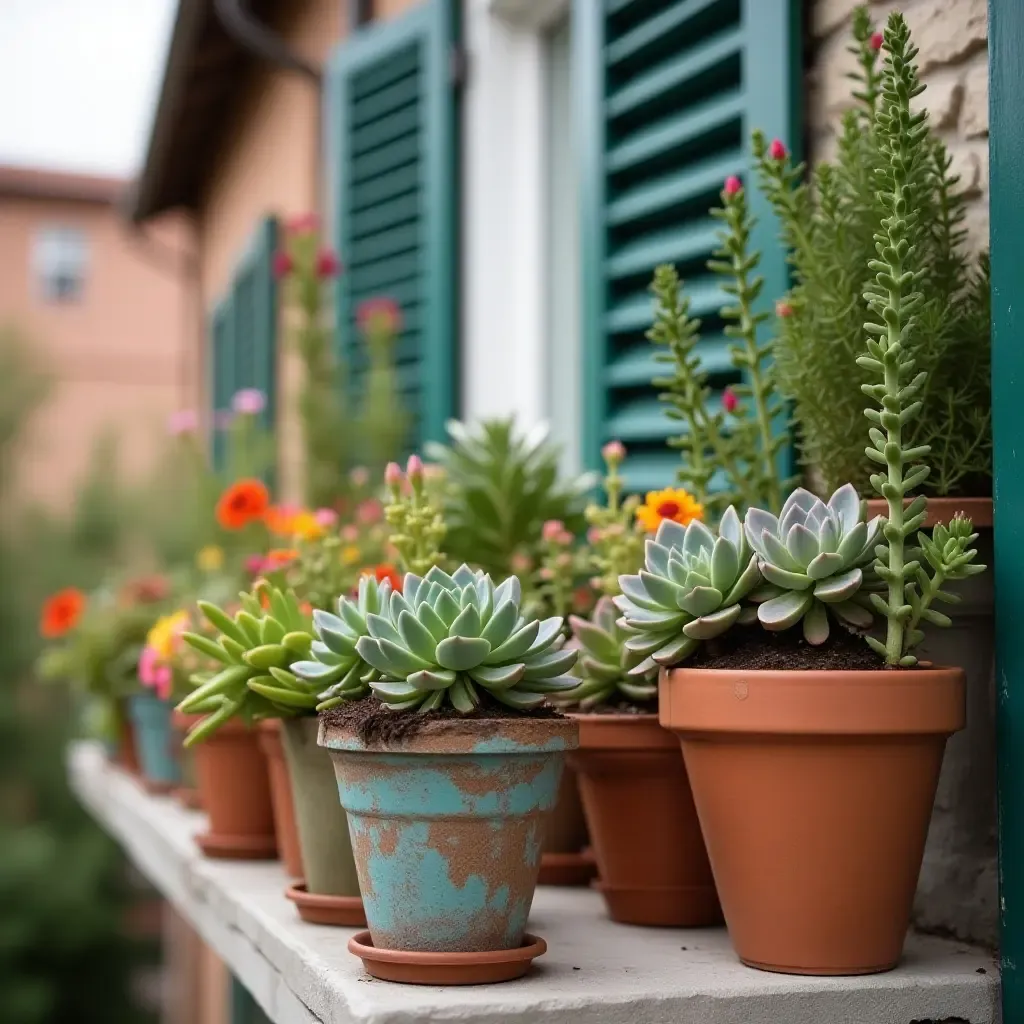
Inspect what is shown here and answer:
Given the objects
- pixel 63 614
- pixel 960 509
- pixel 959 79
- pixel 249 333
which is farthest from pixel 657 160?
pixel 249 333

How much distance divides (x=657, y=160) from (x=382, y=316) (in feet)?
4.98

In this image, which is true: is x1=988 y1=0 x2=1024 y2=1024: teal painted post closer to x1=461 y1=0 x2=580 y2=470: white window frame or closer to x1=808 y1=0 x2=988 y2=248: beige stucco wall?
x1=808 y1=0 x2=988 y2=248: beige stucco wall

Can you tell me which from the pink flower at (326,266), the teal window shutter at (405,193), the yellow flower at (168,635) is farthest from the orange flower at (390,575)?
the pink flower at (326,266)

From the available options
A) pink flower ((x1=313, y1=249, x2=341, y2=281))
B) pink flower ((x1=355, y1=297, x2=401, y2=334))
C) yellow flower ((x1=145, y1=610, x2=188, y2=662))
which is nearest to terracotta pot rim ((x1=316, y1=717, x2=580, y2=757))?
yellow flower ((x1=145, y1=610, x2=188, y2=662))

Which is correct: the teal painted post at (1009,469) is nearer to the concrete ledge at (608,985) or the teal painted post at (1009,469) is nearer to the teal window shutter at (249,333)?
the concrete ledge at (608,985)

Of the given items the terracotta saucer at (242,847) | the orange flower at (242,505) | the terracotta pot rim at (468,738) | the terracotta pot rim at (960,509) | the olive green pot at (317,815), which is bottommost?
the terracotta saucer at (242,847)

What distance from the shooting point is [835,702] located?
154 cm

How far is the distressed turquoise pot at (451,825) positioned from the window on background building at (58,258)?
16.2 meters

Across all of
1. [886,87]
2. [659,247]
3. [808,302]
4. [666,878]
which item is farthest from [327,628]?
[659,247]

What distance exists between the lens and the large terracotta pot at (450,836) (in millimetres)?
1530

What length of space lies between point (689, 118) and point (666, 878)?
132 centimetres

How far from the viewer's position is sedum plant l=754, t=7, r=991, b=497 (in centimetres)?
178

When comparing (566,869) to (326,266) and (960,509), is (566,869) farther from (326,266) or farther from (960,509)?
(326,266)

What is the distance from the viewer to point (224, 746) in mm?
2582
